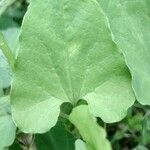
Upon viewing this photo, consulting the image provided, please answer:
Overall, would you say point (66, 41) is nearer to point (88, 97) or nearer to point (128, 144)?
point (88, 97)

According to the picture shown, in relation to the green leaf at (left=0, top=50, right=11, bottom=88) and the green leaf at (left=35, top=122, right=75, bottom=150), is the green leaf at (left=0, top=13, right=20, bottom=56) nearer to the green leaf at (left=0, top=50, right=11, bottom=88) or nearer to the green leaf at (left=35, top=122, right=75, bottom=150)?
the green leaf at (left=0, top=50, right=11, bottom=88)

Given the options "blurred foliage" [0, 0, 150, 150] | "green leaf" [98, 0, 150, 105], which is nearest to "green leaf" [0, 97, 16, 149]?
"blurred foliage" [0, 0, 150, 150]

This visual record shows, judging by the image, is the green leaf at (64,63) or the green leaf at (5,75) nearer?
the green leaf at (64,63)

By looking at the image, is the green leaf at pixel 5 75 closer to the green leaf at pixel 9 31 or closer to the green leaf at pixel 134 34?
the green leaf at pixel 9 31

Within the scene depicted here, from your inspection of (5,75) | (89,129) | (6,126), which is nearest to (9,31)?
(5,75)

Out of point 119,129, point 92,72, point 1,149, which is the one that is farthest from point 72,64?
point 119,129

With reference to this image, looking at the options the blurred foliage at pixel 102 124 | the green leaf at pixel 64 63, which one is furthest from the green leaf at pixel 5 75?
the green leaf at pixel 64 63
